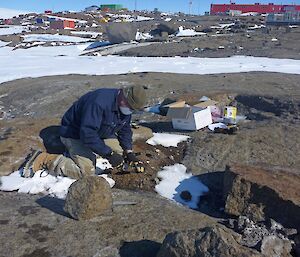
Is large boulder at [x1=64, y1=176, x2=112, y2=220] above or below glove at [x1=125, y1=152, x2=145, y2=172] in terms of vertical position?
above

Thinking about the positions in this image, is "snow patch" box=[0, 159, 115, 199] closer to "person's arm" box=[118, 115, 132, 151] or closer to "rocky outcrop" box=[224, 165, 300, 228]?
"person's arm" box=[118, 115, 132, 151]

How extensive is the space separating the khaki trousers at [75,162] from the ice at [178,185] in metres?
0.87

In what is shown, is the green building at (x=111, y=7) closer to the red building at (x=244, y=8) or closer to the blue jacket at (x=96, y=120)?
the red building at (x=244, y=8)

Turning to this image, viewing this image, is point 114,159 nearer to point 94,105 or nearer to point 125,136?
point 125,136

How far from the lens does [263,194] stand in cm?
443

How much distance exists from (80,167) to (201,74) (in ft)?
27.2

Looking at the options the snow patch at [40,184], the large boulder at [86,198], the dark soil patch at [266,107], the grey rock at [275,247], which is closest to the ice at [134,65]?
the dark soil patch at [266,107]

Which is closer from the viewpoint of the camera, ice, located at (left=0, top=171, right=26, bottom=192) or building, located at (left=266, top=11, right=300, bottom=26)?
ice, located at (left=0, top=171, right=26, bottom=192)

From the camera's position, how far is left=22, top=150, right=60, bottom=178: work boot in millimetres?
5143

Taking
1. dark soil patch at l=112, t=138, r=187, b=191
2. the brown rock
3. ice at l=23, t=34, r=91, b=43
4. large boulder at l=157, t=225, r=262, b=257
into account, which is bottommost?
ice at l=23, t=34, r=91, b=43

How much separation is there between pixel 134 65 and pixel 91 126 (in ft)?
34.0

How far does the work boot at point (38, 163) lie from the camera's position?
5143 mm

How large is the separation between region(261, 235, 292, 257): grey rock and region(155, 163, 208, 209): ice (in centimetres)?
160

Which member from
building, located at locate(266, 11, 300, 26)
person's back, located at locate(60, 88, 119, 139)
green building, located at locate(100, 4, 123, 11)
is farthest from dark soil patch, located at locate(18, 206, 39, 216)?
green building, located at locate(100, 4, 123, 11)
